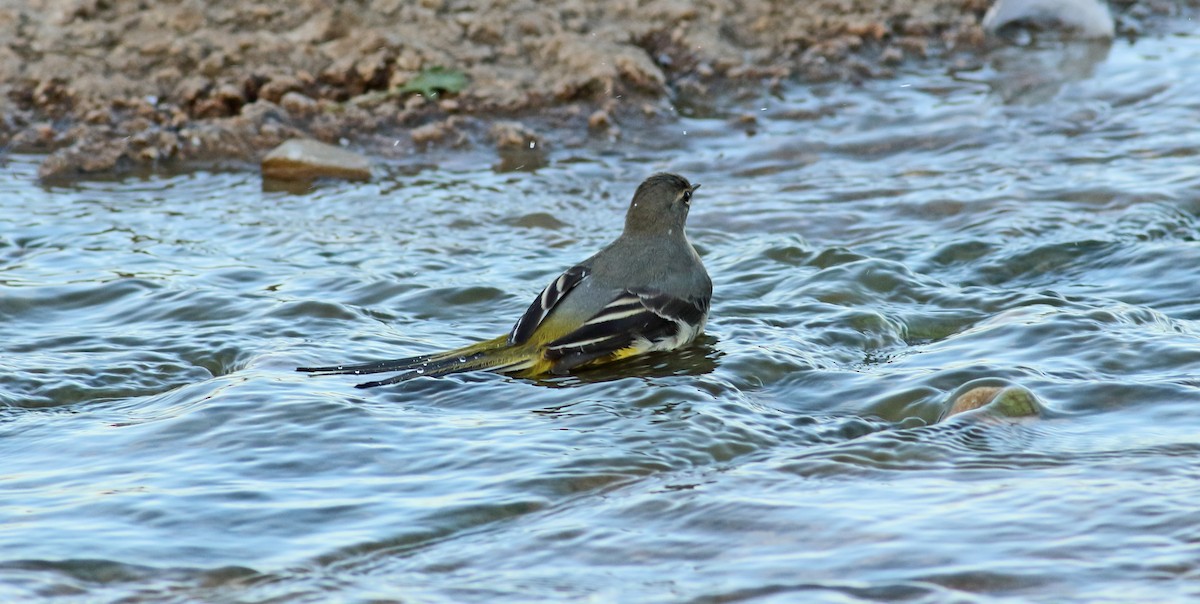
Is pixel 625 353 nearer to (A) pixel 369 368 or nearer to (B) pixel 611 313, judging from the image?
(B) pixel 611 313

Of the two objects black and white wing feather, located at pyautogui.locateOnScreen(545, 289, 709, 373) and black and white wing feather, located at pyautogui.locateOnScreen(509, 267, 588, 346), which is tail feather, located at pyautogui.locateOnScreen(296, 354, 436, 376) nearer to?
black and white wing feather, located at pyautogui.locateOnScreen(509, 267, 588, 346)

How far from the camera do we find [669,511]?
4801 mm

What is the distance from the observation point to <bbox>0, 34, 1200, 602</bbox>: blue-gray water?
175 inches

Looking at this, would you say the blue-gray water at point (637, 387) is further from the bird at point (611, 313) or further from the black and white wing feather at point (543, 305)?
the black and white wing feather at point (543, 305)

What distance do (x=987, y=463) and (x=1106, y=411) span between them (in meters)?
0.83

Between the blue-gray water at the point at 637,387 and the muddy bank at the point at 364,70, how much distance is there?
23.6 inches

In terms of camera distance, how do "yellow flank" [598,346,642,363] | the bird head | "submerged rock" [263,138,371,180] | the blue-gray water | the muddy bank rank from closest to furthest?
the blue-gray water, "yellow flank" [598,346,642,363], the bird head, "submerged rock" [263,138,371,180], the muddy bank

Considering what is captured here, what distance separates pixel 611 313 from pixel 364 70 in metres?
5.46

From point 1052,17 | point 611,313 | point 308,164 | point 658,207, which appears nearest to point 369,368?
point 611,313

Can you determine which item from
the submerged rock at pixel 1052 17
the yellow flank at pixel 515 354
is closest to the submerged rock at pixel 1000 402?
the yellow flank at pixel 515 354

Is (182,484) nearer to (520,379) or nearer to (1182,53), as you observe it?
(520,379)

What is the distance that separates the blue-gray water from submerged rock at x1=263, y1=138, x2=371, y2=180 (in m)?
0.18

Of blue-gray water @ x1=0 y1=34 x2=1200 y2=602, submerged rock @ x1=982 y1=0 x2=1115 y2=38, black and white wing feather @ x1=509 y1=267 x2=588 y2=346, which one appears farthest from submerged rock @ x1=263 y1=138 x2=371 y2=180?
submerged rock @ x1=982 y1=0 x2=1115 y2=38

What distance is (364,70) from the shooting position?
11.4m
